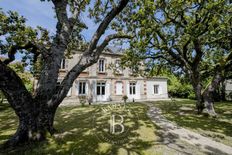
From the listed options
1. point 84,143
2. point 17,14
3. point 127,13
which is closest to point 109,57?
point 127,13

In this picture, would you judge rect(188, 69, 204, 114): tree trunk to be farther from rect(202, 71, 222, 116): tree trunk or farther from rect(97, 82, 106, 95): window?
rect(97, 82, 106, 95): window

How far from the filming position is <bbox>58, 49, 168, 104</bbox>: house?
21578mm

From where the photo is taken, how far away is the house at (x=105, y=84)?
2158 centimetres

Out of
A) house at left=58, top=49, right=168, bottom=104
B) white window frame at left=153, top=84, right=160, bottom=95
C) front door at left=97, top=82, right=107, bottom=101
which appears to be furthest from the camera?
white window frame at left=153, top=84, right=160, bottom=95

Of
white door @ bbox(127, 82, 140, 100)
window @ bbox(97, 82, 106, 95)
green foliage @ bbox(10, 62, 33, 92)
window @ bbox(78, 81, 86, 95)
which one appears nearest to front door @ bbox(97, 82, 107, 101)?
window @ bbox(97, 82, 106, 95)

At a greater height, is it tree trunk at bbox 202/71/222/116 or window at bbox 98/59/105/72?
window at bbox 98/59/105/72

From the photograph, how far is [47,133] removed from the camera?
227 inches

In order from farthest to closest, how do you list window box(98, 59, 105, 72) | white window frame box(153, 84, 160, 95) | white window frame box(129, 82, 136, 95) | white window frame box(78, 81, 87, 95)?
white window frame box(153, 84, 160, 95)
white window frame box(129, 82, 136, 95)
window box(98, 59, 105, 72)
white window frame box(78, 81, 87, 95)

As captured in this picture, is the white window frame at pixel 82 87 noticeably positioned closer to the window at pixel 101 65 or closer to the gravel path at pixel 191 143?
the window at pixel 101 65

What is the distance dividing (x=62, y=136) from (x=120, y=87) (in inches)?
764

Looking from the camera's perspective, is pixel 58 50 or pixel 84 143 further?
pixel 58 50

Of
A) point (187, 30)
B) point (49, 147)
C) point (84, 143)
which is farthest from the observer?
point (187, 30)

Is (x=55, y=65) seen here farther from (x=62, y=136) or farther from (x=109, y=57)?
A: (x=109, y=57)

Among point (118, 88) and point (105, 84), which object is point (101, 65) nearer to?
point (105, 84)
